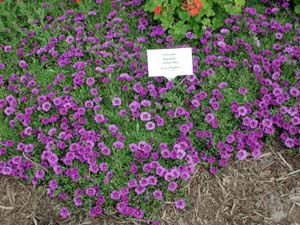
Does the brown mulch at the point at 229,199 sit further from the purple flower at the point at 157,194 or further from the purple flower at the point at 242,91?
the purple flower at the point at 242,91

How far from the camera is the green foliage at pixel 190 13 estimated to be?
3.52 metres

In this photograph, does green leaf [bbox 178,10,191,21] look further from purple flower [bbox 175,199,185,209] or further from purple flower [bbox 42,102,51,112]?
purple flower [bbox 175,199,185,209]

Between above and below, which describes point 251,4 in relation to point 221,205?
above

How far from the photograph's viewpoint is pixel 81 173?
292 centimetres

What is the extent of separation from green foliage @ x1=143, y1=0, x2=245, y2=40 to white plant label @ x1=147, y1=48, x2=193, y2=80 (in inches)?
14.5

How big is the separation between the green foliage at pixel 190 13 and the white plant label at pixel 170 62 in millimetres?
368

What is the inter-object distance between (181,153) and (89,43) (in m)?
1.36

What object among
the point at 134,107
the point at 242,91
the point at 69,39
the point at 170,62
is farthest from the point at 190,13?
the point at 69,39

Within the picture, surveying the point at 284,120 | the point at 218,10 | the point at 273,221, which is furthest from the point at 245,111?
the point at 218,10

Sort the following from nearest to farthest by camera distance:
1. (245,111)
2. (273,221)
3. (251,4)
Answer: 1. (273,221)
2. (245,111)
3. (251,4)

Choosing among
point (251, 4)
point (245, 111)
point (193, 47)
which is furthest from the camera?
point (251, 4)

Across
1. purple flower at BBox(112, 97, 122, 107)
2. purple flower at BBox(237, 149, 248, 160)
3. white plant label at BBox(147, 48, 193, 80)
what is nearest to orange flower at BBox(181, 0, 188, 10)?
white plant label at BBox(147, 48, 193, 80)

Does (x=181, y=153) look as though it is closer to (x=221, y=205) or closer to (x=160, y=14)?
(x=221, y=205)

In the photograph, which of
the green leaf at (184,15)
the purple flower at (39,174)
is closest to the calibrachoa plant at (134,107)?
the purple flower at (39,174)
